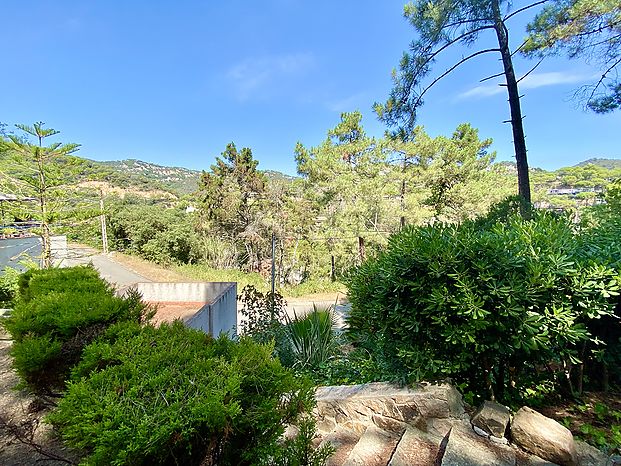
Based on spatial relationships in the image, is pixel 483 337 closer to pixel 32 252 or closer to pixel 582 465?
pixel 582 465

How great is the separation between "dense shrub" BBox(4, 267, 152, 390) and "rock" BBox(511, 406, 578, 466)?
225 cm

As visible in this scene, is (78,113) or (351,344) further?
(78,113)

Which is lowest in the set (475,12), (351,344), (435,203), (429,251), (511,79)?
(351,344)

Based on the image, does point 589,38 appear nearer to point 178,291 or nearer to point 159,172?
point 178,291

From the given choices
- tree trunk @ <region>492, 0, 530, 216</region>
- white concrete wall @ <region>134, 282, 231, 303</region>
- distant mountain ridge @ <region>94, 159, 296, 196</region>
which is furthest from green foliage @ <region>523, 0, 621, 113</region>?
distant mountain ridge @ <region>94, 159, 296, 196</region>

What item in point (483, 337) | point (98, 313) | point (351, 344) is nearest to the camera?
point (483, 337)

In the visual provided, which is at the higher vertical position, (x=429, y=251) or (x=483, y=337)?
(x=429, y=251)

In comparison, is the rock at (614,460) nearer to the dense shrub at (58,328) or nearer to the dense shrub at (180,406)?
the dense shrub at (180,406)

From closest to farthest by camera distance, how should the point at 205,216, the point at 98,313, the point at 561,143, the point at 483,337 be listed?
the point at 483,337
the point at 98,313
the point at 561,143
the point at 205,216

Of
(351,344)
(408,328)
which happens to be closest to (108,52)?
(351,344)

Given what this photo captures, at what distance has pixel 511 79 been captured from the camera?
4.96 metres

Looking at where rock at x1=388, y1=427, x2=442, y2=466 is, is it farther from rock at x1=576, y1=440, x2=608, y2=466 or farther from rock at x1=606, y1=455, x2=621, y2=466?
rock at x1=606, y1=455, x2=621, y2=466

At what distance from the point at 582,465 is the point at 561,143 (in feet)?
37.0

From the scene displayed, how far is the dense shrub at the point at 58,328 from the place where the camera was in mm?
2060
